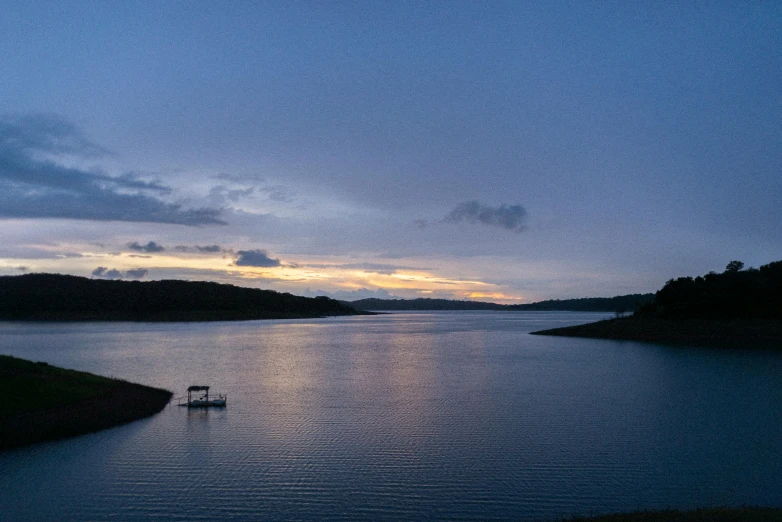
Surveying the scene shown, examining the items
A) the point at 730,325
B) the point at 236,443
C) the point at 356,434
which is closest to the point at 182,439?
the point at 236,443

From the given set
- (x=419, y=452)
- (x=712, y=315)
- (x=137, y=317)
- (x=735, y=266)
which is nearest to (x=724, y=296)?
(x=712, y=315)

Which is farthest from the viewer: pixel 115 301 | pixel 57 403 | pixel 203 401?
pixel 115 301

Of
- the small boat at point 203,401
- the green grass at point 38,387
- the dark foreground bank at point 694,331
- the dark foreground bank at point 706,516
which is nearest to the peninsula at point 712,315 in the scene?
the dark foreground bank at point 694,331

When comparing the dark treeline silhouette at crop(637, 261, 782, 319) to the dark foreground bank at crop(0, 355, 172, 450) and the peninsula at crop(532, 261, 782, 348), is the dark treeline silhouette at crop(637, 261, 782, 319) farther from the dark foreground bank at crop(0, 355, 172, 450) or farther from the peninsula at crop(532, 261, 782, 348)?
the dark foreground bank at crop(0, 355, 172, 450)

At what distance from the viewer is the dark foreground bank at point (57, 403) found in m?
22.4

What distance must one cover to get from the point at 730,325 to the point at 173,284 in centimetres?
16981

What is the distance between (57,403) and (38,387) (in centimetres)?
143

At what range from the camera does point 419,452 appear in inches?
836

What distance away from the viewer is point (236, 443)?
22.8 m

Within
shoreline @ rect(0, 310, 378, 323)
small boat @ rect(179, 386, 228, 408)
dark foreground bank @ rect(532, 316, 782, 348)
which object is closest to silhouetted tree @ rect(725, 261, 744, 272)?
dark foreground bank @ rect(532, 316, 782, 348)

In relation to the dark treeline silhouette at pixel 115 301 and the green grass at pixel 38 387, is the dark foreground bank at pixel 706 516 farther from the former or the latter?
the dark treeline silhouette at pixel 115 301

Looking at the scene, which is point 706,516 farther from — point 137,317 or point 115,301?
point 115,301

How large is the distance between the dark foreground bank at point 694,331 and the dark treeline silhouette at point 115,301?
11694cm

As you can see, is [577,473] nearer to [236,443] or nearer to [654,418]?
[654,418]
